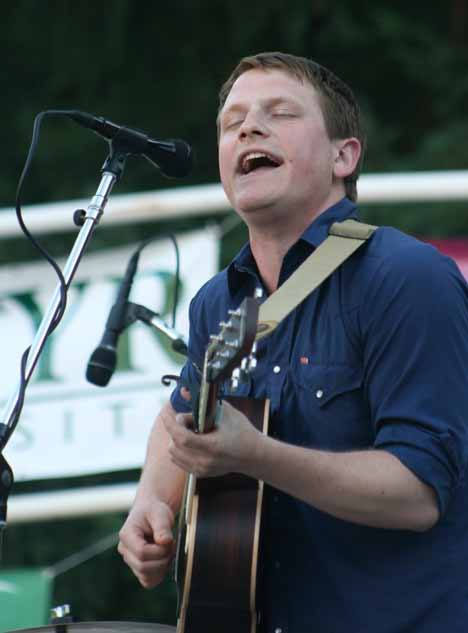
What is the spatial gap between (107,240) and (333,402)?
4.27 m

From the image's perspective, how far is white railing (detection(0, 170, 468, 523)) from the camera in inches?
185

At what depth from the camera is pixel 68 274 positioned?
255 cm

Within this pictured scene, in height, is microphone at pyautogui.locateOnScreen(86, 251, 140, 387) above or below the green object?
above

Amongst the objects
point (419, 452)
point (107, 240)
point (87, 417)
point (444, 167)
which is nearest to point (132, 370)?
point (87, 417)

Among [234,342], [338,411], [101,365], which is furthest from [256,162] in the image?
[101,365]

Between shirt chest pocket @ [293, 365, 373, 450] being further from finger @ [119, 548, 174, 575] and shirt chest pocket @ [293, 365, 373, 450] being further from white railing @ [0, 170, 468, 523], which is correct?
white railing @ [0, 170, 468, 523]

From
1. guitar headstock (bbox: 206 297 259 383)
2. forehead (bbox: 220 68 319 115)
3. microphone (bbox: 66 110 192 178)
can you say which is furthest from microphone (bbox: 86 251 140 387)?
guitar headstock (bbox: 206 297 259 383)

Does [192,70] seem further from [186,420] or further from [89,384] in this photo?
[186,420]

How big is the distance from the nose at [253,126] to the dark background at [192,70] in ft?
16.4

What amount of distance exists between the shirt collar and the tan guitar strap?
0.03m

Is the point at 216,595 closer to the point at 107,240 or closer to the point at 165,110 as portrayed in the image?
the point at 107,240

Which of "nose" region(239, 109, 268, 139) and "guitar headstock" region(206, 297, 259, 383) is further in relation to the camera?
"nose" region(239, 109, 268, 139)

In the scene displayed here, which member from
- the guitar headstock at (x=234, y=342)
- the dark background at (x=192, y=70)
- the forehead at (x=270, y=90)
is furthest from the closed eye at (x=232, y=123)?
the dark background at (x=192, y=70)

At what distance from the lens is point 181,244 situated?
4762 mm
